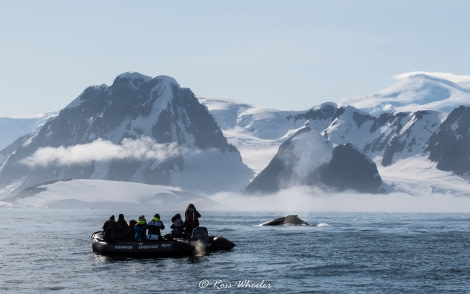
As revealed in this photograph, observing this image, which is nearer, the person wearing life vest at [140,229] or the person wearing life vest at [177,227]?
the person wearing life vest at [140,229]

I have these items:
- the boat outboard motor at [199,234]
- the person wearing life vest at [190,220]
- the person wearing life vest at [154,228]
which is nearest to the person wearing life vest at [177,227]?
the person wearing life vest at [190,220]

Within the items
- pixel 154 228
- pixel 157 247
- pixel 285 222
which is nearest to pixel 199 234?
pixel 154 228

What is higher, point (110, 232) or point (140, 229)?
point (140, 229)

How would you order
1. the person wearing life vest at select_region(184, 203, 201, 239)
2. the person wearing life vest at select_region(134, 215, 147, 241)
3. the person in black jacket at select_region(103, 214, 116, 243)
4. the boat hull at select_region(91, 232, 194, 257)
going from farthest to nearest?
1. the person wearing life vest at select_region(184, 203, 201, 239)
2. the person in black jacket at select_region(103, 214, 116, 243)
3. the person wearing life vest at select_region(134, 215, 147, 241)
4. the boat hull at select_region(91, 232, 194, 257)

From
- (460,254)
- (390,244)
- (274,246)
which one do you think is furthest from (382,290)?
(390,244)

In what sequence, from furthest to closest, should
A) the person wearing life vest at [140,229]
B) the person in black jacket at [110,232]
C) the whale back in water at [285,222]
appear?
the whale back in water at [285,222]
the person in black jacket at [110,232]
the person wearing life vest at [140,229]

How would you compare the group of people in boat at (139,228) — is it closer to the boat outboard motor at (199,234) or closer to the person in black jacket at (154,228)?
the person in black jacket at (154,228)

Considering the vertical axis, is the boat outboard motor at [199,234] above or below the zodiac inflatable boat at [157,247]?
above

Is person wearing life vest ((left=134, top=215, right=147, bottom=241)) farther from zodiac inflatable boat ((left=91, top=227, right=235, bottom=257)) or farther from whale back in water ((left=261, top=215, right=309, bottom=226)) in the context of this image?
whale back in water ((left=261, top=215, right=309, bottom=226))

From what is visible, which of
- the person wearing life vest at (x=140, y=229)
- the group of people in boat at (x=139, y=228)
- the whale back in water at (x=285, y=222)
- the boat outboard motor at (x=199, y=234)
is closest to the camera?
the group of people in boat at (x=139, y=228)

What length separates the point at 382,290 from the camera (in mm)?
56750

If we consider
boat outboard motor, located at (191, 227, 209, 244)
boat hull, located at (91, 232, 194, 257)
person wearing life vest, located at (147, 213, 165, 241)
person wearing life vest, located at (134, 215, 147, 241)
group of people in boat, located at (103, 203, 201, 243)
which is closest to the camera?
boat hull, located at (91, 232, 194, 257)

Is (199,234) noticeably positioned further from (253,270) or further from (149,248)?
(253,270)

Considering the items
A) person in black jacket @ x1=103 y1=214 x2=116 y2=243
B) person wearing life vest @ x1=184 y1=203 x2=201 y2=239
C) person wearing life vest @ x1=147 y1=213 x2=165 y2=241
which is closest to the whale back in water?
person wearing life vest @ x1=184 y1=203 x2=201 y2=239
